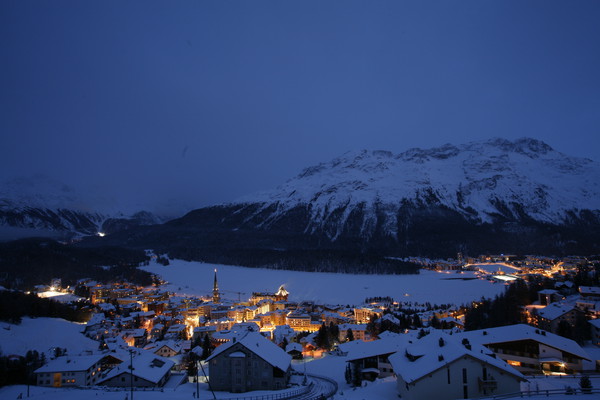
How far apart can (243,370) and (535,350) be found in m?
18.5

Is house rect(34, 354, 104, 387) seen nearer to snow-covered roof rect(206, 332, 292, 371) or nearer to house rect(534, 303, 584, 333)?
snow-covered roof rect(206, 332, 292, 371)

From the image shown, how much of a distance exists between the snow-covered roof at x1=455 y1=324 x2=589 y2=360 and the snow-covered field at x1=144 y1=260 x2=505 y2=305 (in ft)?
143

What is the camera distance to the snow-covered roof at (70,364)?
31172 mm

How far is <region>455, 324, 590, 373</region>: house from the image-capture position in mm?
23000

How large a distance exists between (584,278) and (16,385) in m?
64.8

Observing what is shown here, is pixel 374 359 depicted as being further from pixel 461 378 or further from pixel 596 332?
pixel 596 332

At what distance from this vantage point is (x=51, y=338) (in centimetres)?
4200

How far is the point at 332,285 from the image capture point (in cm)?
9206

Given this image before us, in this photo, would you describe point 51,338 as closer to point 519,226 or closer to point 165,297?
point 165,297

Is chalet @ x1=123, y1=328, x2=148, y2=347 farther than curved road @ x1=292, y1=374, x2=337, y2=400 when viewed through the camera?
Yes

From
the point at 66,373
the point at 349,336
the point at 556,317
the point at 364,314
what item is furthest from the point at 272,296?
the point at 556,317

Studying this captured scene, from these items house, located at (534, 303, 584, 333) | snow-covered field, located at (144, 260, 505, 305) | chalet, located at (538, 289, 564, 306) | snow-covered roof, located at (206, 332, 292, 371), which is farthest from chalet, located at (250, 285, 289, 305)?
house, located at (534, 303, 584, 333)

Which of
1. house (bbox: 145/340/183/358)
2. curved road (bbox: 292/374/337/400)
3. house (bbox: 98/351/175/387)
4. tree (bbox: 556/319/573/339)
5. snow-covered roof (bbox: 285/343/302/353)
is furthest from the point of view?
house (bbox: 145/340/183/358)

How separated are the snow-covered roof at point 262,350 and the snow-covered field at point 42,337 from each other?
2279cm
